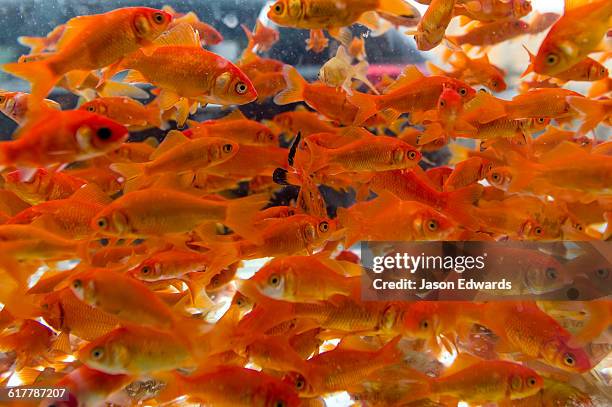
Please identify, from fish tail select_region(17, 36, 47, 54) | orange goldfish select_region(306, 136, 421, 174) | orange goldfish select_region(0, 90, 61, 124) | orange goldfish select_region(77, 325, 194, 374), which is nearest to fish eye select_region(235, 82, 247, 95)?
orange goldfish select_region(306, 136, 421, 174)

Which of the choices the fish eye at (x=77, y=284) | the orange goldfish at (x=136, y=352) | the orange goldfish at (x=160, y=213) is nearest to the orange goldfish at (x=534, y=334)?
the orange goldfish at (x=160, y=213)

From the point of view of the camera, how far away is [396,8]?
93.3 inches

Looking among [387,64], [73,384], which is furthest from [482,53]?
[73,384]

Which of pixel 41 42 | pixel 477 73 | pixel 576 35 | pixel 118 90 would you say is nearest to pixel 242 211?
pixel 118 90

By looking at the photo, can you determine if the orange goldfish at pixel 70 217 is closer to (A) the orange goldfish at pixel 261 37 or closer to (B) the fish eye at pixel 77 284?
(B) the fish eye at pixel 77 284

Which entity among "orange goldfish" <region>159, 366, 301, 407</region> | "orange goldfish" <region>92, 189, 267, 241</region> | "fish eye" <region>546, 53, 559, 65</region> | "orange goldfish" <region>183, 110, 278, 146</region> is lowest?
"orange goldfish" <region>159, 366, 301, 407</region>

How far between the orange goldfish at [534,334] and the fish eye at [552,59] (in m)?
1.06

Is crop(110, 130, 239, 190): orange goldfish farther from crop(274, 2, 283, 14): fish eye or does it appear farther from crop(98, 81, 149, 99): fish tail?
crop(274, 2, 283, 14): fish eye

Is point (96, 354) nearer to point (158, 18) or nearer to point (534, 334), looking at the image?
point (158, 18)

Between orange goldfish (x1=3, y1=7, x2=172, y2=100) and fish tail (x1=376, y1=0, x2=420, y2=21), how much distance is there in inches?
39.9

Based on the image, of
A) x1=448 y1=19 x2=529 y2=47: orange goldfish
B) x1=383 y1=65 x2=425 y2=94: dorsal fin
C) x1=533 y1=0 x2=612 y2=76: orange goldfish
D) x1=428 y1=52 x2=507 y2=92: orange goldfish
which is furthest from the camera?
x1=448 y1=19 x2=529 y2=47: orange goldfish

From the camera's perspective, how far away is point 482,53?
3.54m

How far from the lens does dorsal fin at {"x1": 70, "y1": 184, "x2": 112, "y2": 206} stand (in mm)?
2232

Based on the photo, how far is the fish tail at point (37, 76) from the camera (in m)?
1.70
